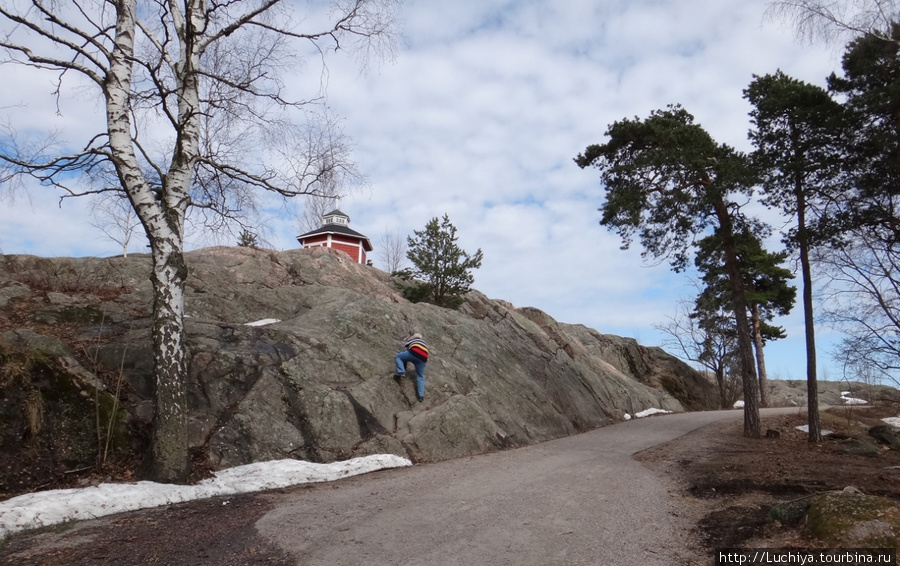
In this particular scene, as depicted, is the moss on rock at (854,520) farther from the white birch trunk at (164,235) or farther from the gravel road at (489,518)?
the white birch trunk at (164,235)

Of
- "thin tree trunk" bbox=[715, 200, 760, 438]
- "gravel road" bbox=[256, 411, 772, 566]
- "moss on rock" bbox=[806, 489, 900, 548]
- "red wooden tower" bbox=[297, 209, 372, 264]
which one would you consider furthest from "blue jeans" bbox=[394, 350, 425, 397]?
"red wooden tower" bbox=[297, 209, 372, 264]

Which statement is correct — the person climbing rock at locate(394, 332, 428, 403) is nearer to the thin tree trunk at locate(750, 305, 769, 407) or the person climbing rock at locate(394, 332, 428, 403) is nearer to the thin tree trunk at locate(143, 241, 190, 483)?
the thin tree trunk at locate(143, 241, 190, 483)

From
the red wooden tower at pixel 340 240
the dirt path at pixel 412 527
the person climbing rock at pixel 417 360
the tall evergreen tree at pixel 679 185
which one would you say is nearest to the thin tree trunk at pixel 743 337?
the tall evergreen tree at pixel 679 185

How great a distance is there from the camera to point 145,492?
6.31m

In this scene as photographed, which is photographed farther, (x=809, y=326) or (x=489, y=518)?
(x=809, y=326)

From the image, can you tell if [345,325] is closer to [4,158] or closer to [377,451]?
[377,451]

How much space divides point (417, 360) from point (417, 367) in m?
0.18

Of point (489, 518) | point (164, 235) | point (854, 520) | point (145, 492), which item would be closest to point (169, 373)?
point (145, 492)

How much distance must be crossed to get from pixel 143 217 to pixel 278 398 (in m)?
3.93

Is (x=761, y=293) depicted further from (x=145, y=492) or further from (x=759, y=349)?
(x=145, y=492)

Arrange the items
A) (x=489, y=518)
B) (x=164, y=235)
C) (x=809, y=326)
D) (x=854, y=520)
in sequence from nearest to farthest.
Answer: (x=854, y=520) → (x=489, y=518) → (x=164, y=235) → (x=809, y=326)

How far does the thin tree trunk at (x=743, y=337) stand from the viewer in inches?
538

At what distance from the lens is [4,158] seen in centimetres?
684

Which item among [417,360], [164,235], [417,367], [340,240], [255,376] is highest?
[340,240]
